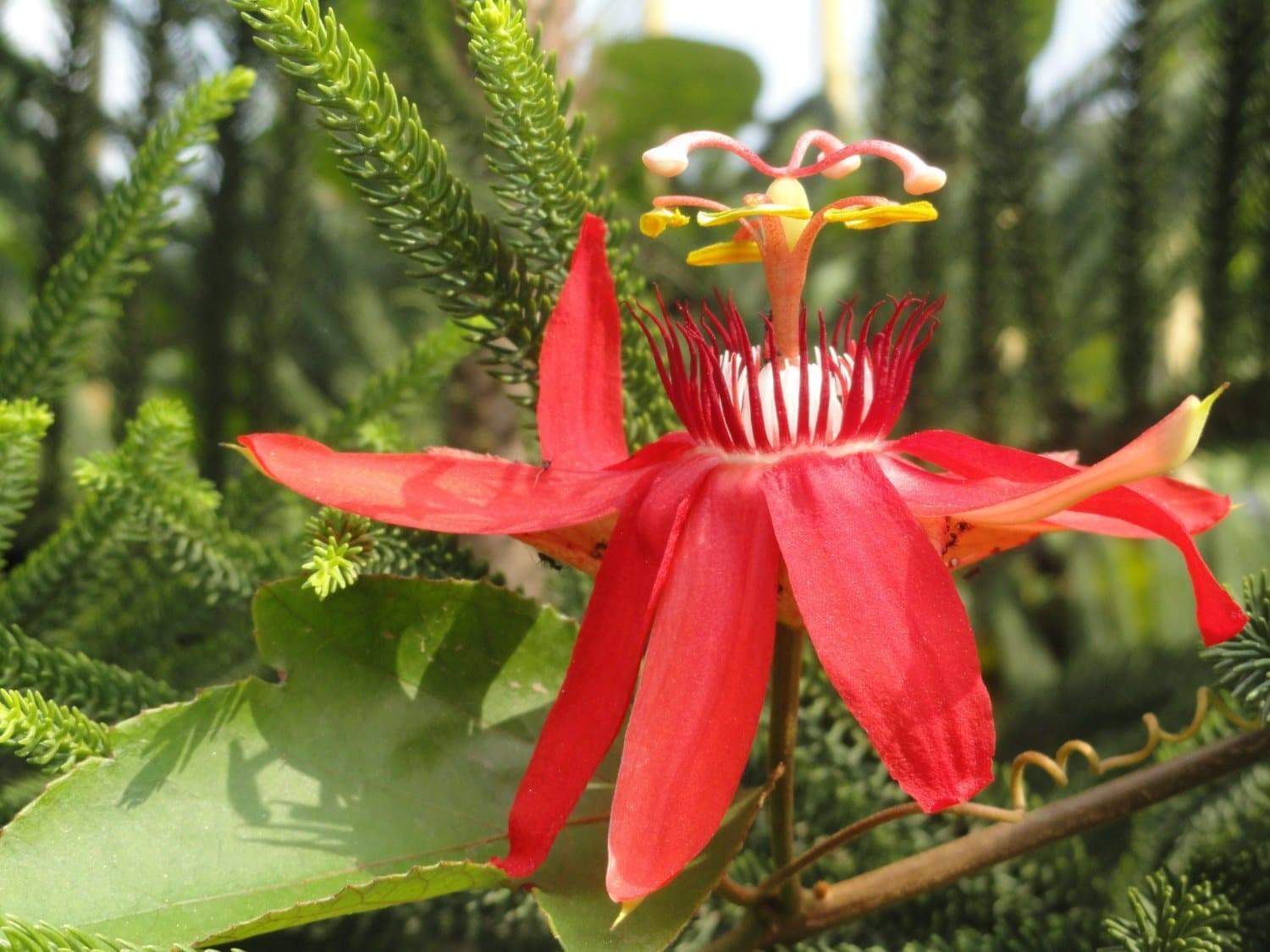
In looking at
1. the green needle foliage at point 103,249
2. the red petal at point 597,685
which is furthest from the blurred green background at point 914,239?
the red petal at point 597,685

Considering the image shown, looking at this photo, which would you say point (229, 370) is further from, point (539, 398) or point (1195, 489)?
point (1195, 489)

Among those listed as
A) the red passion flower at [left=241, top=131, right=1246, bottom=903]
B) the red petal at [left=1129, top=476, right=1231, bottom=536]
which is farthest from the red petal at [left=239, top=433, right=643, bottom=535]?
the red petal at [left=1129, top=476, right=1231, bottom=536]

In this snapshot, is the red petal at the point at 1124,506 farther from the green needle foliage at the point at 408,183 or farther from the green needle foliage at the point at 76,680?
the green needle foliage at the point at 76,680

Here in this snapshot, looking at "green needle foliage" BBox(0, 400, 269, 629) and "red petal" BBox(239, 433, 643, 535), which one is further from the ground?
"red petal" BBox(239, 433, 643, 535)

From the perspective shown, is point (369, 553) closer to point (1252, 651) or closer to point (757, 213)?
point (757, 213)

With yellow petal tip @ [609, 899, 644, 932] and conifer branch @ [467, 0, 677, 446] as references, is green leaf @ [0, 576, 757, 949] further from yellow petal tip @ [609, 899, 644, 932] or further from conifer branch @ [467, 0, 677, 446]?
conifer branch @ [467, 0, 677, 446]

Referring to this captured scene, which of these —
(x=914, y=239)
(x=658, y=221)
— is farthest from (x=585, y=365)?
(x=914, y=239)
